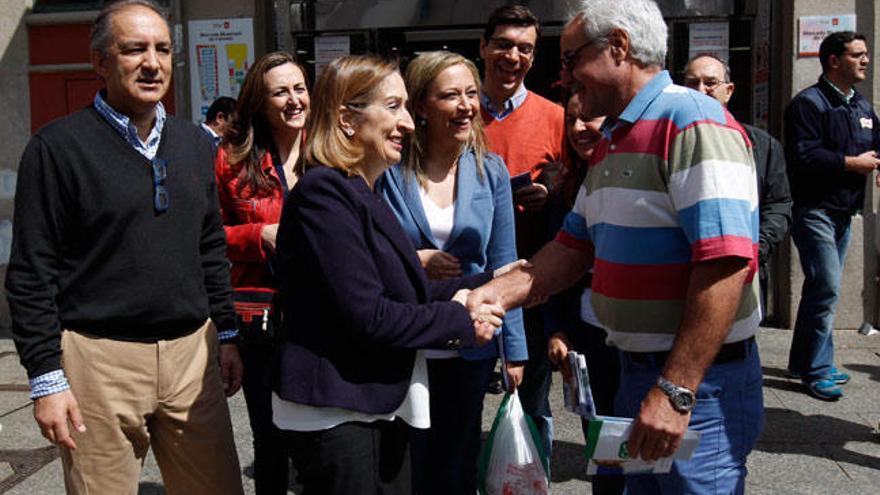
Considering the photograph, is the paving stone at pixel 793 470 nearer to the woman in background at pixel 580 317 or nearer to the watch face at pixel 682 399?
the woman in background at pixel 580 317

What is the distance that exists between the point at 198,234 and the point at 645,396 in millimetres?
1480

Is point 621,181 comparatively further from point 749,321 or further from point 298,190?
point 298,190

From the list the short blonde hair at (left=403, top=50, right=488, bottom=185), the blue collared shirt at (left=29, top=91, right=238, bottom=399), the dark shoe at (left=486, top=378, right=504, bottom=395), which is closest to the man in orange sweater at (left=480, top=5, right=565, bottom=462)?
the short blonde hair at (left=403, top=50, right=488, bottom=185)

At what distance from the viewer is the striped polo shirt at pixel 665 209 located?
2.25 m

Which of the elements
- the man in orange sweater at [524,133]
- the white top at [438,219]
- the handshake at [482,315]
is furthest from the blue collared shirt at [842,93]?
the handshake at [482,315]

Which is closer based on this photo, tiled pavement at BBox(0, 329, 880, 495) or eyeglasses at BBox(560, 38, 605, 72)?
eyeglasses at BBox(560, 38, 605, 72)

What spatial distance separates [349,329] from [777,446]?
11.1 ft

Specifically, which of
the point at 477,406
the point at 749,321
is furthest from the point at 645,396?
the point at 477,406

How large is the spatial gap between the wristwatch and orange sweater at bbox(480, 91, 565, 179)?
6.12 feet

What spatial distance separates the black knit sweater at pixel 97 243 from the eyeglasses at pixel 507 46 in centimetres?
171

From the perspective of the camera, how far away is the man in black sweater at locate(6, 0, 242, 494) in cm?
267

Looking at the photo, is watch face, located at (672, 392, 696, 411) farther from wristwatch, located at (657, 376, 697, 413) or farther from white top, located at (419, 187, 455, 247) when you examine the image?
white top, located at (419, 187, 455, 247)

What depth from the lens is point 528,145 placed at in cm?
410

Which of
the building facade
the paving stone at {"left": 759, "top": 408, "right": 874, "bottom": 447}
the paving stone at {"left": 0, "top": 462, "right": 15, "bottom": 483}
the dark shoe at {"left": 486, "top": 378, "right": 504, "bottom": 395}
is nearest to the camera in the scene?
the paving stone at {"left": 0, "top": 462, "right": 15, "bottom": 483}
